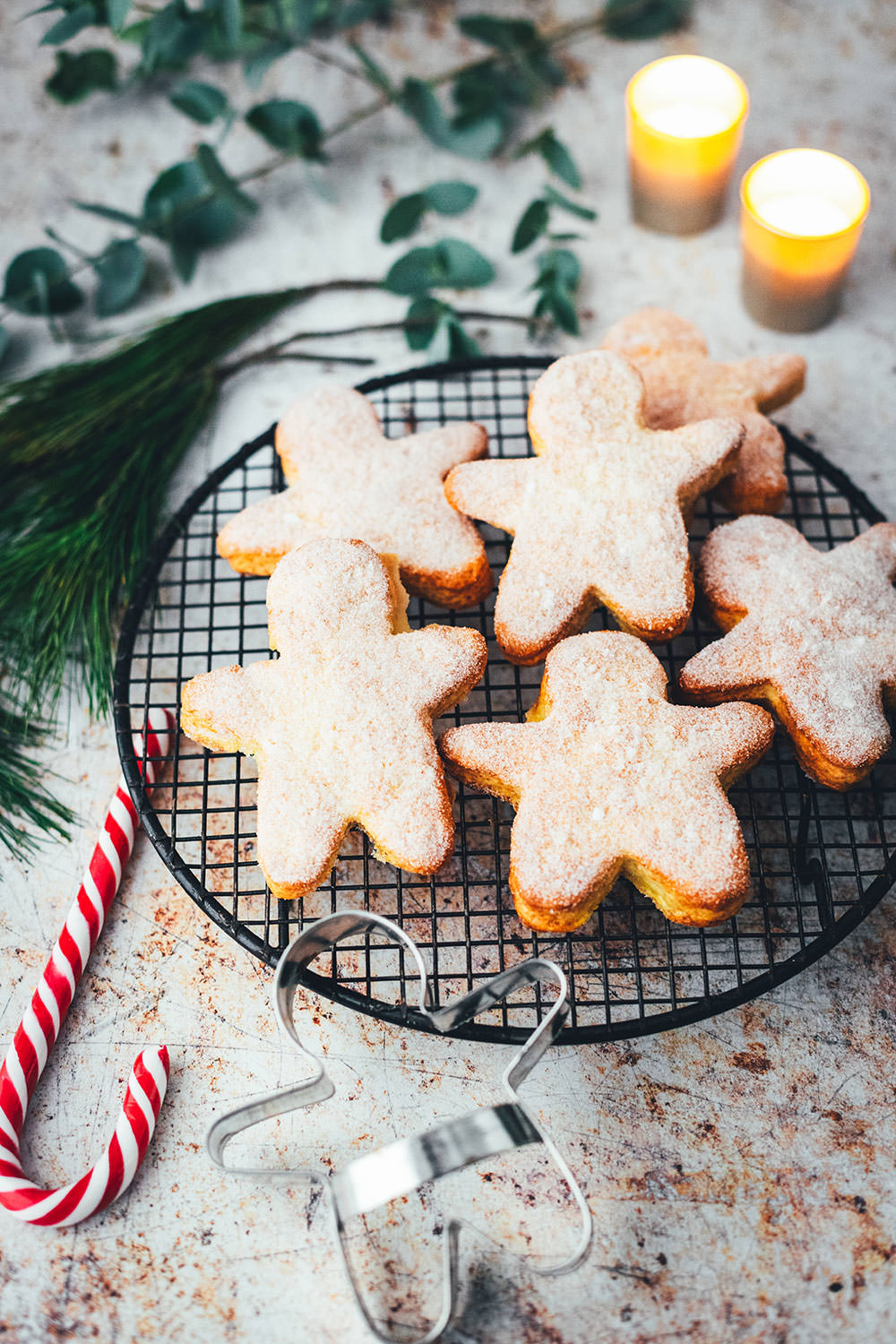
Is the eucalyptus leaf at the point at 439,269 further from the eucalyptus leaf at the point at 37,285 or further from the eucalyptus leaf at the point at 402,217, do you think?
the eucalyptus leaf at the point at 37,285

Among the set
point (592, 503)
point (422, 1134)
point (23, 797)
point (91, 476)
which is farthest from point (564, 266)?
point (422, 1134)

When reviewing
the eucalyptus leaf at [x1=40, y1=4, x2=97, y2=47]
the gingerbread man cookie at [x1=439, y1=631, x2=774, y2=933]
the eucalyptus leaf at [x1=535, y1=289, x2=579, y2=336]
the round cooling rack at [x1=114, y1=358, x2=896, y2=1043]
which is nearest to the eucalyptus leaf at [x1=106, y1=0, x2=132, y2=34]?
the eucalyptus leaf at [x1=40, y1=4, x2=97, y2=47]

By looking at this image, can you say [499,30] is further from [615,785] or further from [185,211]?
[615,785]

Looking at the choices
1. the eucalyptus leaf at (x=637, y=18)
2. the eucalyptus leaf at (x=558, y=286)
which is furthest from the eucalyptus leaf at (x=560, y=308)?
the eucalyptus leaf at (x=637, y=18)

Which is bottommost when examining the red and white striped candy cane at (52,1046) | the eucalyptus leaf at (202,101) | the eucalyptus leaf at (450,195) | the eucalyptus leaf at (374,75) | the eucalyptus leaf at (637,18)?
the red and white striped candy cane at (52,1046)

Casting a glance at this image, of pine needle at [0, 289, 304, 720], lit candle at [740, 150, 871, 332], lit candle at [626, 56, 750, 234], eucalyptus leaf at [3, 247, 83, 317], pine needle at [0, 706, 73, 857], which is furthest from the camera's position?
eucalyptus leaf at [3, 247, 83, 317]

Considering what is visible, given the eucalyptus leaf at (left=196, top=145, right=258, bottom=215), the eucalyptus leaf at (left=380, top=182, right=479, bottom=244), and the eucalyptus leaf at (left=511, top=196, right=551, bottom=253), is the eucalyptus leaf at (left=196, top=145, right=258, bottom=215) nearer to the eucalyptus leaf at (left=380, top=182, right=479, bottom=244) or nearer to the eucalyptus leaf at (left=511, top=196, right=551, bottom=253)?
the eucalyptus leaf at (left=380, top=182, right=479, bottom=244)
